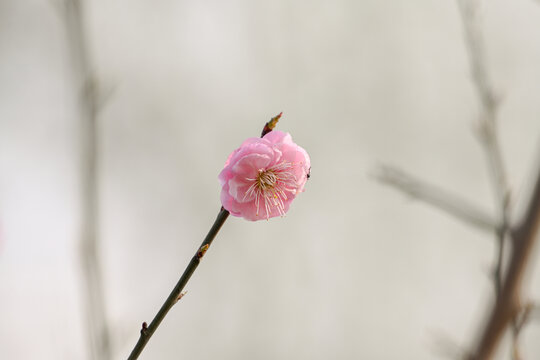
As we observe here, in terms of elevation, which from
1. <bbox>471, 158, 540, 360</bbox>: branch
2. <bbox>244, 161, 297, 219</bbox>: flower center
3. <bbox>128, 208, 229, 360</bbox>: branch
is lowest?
<bbox>471, 158, 540, 360</bbox>: branch

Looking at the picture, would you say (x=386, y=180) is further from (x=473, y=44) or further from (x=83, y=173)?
(x=83, y=173)

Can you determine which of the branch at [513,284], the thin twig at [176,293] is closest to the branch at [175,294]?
the thin twig at [176,293]

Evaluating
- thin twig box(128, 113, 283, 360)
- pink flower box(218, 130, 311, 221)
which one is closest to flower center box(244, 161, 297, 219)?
pink flower box(218, 130, 311, 221)

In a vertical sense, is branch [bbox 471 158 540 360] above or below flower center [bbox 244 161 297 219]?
below

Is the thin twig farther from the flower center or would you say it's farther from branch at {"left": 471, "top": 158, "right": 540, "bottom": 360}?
branch at {"left": 471, "top": 158, "right": 540, "bottom": 360}

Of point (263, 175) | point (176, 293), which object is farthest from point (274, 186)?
point (176, 293)

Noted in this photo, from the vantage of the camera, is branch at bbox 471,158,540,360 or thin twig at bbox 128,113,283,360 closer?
thin twig at bbox 128,113,283,360

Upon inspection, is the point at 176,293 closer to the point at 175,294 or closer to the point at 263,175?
the point at 175,294
